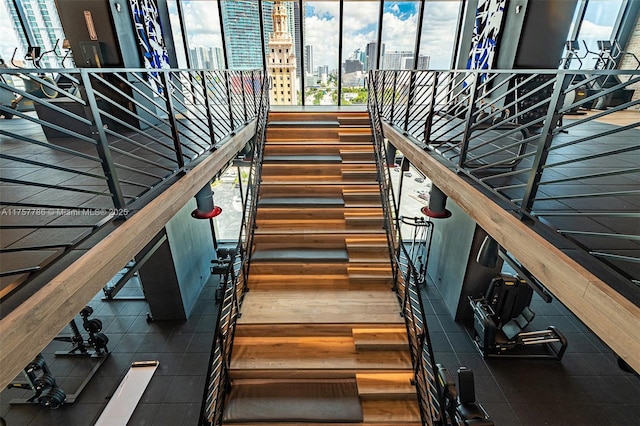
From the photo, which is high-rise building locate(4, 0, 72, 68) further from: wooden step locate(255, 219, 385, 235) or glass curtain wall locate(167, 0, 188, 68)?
wooden step locate(255, 219, 385, 235)

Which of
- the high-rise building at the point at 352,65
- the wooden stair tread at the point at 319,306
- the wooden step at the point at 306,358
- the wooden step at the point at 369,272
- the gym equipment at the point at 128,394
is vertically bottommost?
the gym equipment at the point at 128,394

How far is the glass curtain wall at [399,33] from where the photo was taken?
23.4 feet

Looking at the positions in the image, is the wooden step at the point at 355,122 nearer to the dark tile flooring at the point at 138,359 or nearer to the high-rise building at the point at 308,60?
the high-rise building at the point at 308,60

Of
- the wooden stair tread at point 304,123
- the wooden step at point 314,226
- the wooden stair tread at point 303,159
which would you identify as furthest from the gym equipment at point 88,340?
the wooden stair tread at point 304,123

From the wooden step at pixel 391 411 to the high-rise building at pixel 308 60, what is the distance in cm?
745

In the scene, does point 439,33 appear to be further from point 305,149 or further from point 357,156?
point 305,149

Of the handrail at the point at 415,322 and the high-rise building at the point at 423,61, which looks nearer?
the handrail at the point at 415,322

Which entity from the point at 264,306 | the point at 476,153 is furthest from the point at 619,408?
the point at 264,306

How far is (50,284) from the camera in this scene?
4.85 feet

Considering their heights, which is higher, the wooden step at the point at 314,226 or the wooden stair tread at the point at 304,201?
the wooden stair tread at the point at 304,201

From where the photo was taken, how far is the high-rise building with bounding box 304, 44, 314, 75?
786cm

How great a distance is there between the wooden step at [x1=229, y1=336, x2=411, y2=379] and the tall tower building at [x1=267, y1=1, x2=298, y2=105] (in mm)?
6459

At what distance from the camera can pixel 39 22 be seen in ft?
21.7

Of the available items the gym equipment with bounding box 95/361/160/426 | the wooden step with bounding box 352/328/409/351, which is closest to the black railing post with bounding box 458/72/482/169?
the wooden step with bounding box 352/328/409/351
